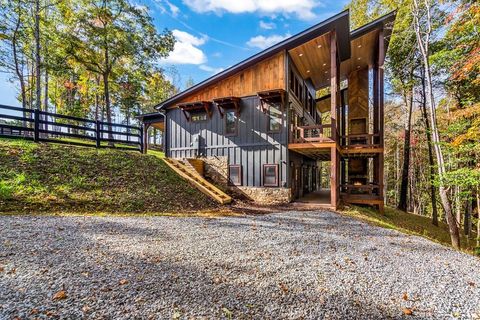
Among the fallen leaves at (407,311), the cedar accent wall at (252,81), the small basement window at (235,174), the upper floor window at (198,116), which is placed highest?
the cedar accent wall at (252,81)

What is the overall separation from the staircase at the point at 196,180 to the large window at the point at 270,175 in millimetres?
2049

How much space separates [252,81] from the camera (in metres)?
12.1

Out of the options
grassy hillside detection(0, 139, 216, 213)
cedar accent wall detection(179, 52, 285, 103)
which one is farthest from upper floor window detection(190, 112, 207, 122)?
grassy hillside detection(0, 139, 216, 213)

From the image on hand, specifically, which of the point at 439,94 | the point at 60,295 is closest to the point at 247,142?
the point at 60,295

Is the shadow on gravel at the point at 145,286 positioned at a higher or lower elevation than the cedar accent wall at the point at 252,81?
lower

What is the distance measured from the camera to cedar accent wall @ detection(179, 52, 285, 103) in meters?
11.5

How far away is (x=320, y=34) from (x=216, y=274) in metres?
10.9

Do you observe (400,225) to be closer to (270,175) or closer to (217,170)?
(270,175)

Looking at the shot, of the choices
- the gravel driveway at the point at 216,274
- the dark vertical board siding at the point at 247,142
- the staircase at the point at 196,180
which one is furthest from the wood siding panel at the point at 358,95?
the gravel driveway at the point at 216,274

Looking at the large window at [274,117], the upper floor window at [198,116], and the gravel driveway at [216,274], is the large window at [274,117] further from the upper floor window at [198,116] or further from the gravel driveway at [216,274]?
the gravel driveway at [216,274]

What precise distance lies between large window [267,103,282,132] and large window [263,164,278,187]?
6.00ft

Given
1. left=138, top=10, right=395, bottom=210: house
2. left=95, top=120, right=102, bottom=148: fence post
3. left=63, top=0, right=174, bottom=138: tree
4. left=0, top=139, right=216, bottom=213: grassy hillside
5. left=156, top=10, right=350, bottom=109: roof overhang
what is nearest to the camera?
left=0, top=139, right=216, bottom=213: grassy hillside

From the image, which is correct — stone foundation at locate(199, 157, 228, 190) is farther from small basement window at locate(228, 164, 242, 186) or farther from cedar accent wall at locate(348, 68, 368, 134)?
cedar accent wall at locate(348, 68, 368, 134)

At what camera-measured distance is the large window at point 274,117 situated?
37.6 feet
